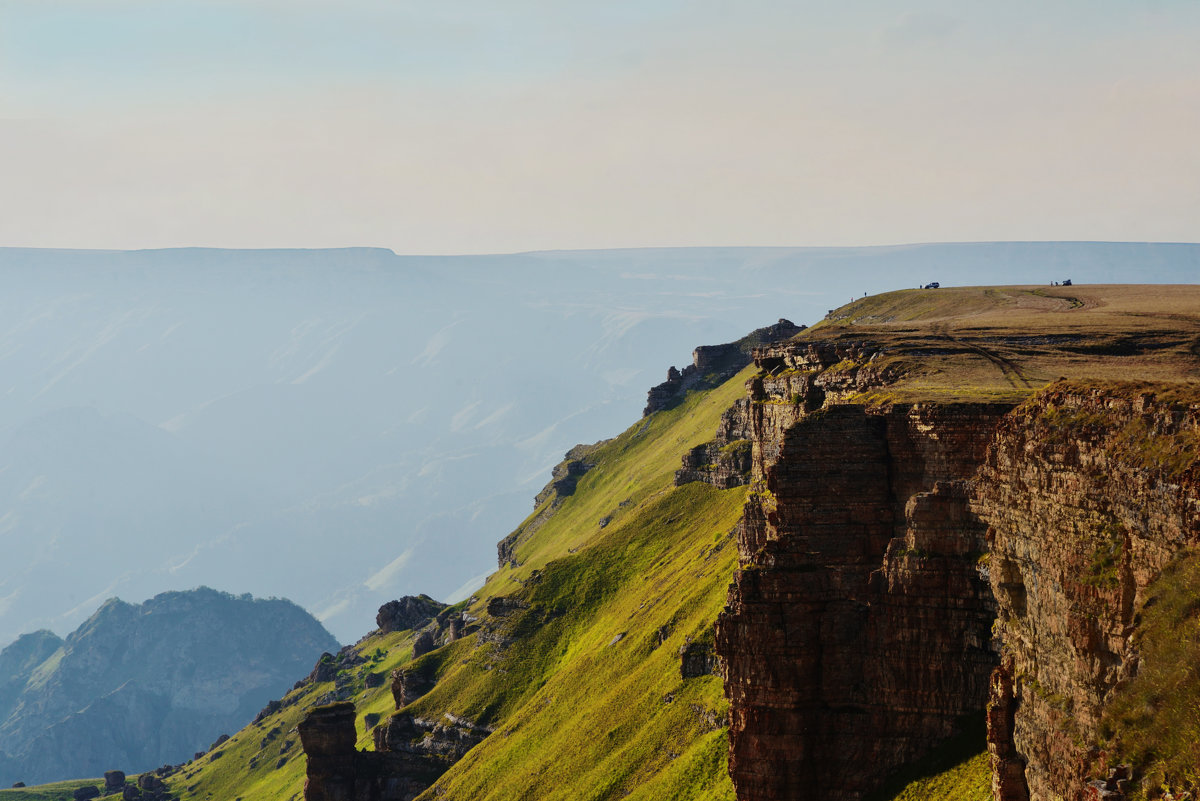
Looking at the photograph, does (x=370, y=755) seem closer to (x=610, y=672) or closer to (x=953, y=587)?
(x=610, y=672)

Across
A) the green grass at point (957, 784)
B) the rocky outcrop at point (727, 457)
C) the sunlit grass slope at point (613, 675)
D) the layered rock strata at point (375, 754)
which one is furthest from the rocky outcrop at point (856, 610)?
the layered rock strata at point (375, 754)

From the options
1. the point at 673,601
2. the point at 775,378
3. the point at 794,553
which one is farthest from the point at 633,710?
the point at 794,553

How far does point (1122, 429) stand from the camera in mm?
31375

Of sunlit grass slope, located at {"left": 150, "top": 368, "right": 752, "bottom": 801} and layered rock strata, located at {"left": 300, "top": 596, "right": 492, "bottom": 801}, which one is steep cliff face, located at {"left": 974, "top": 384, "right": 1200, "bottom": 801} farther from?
layered rock strata, located at {"left": 300, "top": 596, "right": 492, "bottom": 801}

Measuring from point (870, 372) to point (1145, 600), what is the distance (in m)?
46.8

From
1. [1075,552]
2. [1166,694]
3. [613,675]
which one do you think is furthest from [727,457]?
[1166,694]

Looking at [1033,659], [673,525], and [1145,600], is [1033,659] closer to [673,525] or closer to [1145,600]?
[1145,600]

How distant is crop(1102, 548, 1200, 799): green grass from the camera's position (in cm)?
2590

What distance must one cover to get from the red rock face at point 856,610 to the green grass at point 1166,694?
1873 cm

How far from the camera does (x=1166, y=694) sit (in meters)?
26.8

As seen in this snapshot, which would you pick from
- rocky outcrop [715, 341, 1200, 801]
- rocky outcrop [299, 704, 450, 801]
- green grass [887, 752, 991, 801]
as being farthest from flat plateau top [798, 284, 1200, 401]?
rocky outcrop [299, 704, 450, 801]

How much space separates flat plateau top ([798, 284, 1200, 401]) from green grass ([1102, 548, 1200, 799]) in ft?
19.1

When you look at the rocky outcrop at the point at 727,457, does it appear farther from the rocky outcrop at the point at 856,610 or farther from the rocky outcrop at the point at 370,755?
the rocky outcrop at the point at 856,610

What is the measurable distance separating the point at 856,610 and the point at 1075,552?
19.8 meters
